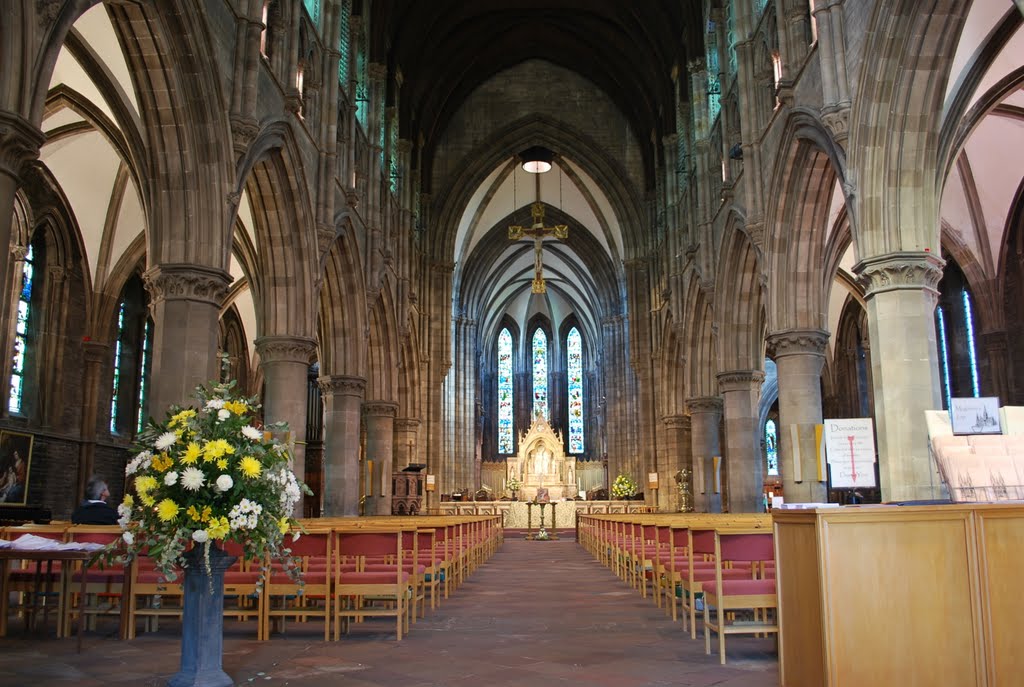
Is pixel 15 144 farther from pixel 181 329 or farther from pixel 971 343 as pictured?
pixel 971 343

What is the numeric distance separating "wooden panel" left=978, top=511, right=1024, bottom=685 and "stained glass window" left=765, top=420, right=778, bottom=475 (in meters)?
39.4

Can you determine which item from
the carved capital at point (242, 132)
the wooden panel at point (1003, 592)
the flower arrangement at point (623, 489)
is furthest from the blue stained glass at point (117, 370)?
the wooden panel at point (1003, 592)

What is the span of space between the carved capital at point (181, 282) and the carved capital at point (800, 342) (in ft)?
32.4

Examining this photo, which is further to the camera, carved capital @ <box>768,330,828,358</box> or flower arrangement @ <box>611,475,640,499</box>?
flower arrangement @ <box>611,475,640,499</box>

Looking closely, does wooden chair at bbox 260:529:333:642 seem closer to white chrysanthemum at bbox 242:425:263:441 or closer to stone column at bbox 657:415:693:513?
white chrysanthemum at bbox 242:425:263:441

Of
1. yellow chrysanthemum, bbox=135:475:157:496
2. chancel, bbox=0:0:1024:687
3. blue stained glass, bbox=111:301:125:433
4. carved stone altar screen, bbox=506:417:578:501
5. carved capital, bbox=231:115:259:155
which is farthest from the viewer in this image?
carved stone altar screen, bbox=506:417:578:501

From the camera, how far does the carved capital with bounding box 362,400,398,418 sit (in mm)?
25277

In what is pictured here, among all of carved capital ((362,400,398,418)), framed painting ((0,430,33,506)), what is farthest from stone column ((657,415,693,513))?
framed painting ((0,430,33,506))

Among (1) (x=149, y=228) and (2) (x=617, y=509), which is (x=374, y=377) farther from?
(1) (x=149, y=228)

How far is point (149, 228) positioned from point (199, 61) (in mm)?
2368

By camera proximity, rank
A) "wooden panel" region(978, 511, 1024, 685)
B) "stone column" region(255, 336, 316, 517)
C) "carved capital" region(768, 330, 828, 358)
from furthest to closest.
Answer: "stone column" region(255, 336, 316, 517) → "carved capital" region(768, 330, 828, 358) → "wooden panel" region(978, 511, 1024, 685)

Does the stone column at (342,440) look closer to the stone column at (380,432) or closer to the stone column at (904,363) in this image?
the stone column at (380,432)

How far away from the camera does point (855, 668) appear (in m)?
4.17

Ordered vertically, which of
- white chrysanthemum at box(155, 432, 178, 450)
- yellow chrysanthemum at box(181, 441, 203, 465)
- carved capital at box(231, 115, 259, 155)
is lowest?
yellow chrysanthemum at box(181, 441, 203, 465)
